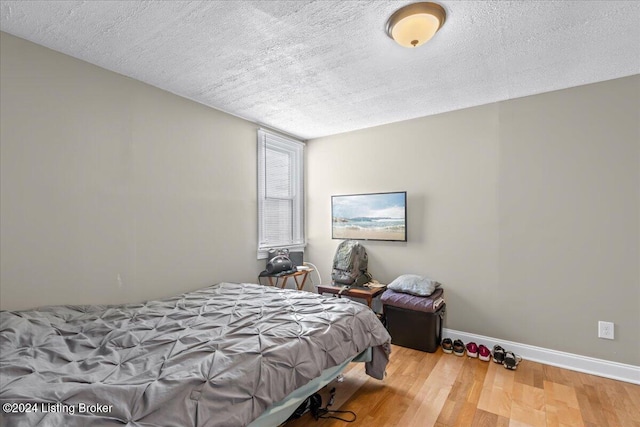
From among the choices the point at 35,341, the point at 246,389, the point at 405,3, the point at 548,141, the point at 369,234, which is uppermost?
the point at 405,3

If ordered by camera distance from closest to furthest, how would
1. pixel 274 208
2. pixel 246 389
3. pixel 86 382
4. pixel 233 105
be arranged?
pixel 86 382 < pixel 246 389 < pixel 233 105 < pixel 274 208

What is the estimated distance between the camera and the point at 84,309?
6.60 ft

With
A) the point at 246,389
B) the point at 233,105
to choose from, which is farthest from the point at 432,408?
the point at 233,105

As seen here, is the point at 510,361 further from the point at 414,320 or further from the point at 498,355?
the point at 414,320

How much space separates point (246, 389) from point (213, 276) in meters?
1.97

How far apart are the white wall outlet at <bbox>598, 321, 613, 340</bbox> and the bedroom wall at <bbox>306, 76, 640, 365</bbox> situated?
1.5 inches

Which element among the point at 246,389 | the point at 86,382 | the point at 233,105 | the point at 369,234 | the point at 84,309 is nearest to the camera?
the point at 86,382

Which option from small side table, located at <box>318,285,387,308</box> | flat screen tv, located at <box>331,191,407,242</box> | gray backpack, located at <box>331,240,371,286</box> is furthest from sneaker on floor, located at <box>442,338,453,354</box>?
flat screen tv, located at <box>331,191,407,242</box>

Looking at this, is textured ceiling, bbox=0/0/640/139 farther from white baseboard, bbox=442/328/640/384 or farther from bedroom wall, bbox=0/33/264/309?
white baseboard, bbox=442/328/640/384

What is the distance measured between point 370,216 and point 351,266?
2.15 feet

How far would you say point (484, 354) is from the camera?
2754mm

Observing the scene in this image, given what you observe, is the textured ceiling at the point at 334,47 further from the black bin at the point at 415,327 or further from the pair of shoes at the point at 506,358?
the pair of shoes at the point at 506,358

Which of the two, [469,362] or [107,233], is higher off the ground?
[107,233]

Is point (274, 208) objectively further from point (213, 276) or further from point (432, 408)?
point (432, 408)
